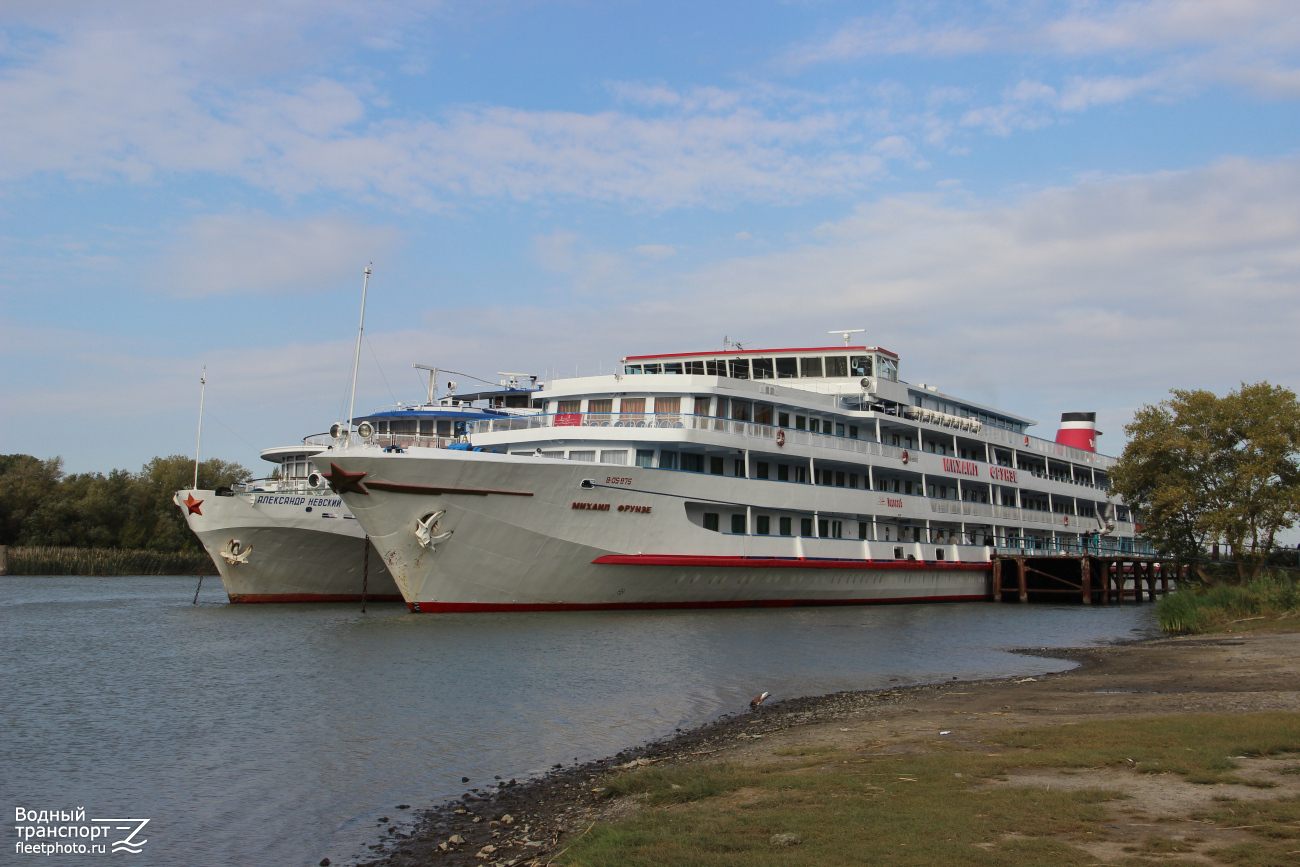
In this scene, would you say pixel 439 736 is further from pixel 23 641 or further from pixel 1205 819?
pixel 23 641

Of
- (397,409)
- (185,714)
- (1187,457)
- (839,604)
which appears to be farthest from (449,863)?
(1187,457)

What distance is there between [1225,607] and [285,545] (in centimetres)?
2991

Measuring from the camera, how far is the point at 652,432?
1134 inches

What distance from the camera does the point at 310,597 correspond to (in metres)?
36.6

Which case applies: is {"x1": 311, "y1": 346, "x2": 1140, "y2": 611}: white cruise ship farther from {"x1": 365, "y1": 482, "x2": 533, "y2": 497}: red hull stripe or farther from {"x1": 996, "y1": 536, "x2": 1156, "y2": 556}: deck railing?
{"x1": 996, "y1": 536, "x2": 1156, "y2": 556}: deck railing

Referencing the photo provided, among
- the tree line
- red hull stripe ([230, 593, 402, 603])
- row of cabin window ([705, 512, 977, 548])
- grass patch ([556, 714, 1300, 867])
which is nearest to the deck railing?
row of cabin window ([705, 512, 977, 548])

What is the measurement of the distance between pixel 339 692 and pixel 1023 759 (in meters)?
11.6

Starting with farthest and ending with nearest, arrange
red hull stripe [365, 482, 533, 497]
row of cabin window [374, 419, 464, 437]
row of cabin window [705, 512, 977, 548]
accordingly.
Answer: row of cabin window [374, 419, 464, 437] < row of cabin window [705, 512, 977, 548] < red hull stripe [365, 482, 533, 497]

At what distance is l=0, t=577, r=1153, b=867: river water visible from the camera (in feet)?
32.7

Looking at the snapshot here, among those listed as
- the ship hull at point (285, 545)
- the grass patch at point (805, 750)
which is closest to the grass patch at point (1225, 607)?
the grass patch at point (805, 750)

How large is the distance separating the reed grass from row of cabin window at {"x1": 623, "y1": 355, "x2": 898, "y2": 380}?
140 ft

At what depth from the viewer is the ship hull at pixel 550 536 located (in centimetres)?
2508

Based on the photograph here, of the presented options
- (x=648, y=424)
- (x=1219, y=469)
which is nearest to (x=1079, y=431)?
(x=1219, y=469)

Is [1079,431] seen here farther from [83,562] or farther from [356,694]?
[83,562]
